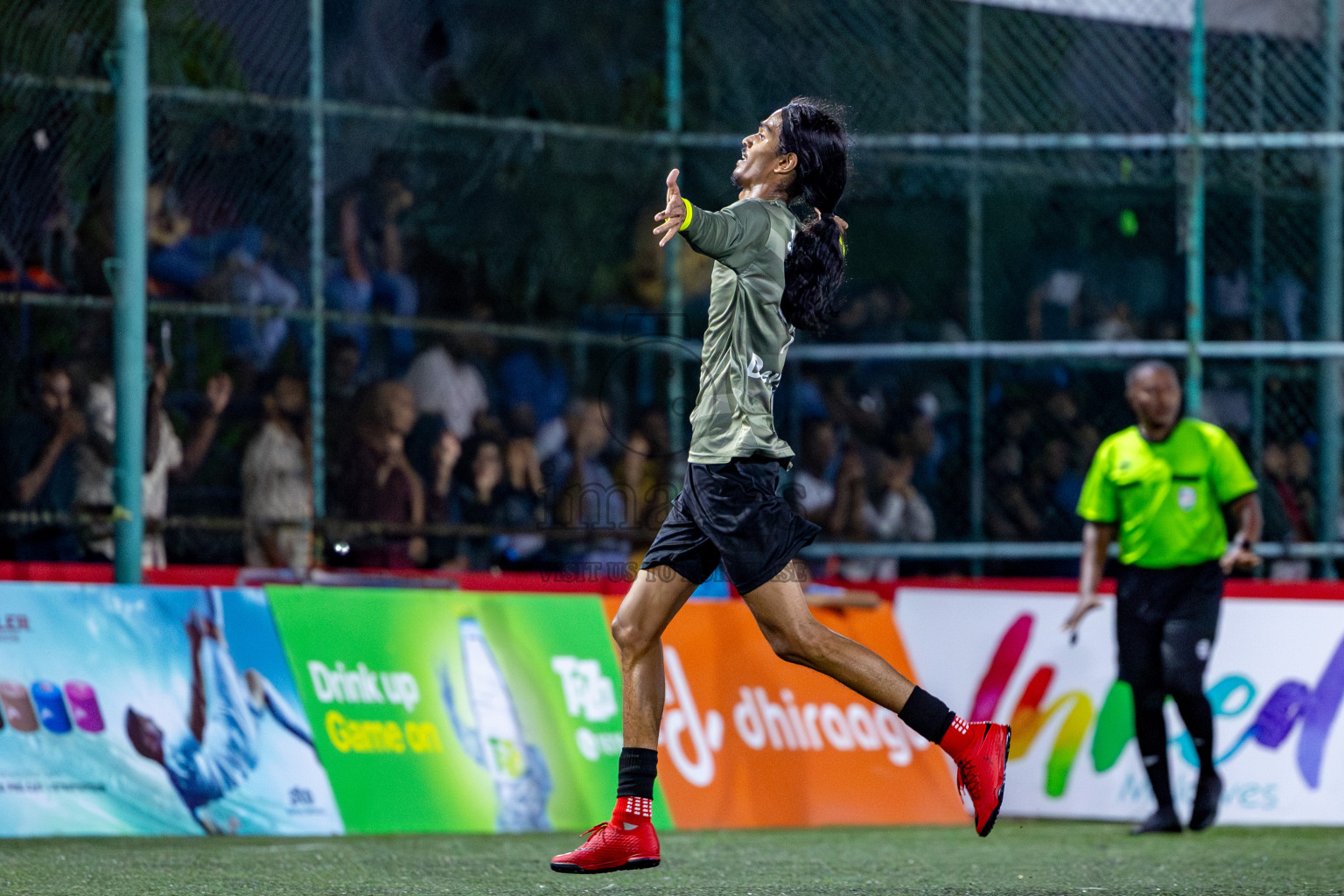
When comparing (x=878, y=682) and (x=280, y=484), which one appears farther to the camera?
(x=280, y=484)

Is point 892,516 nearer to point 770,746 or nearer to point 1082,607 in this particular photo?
point 1082,607

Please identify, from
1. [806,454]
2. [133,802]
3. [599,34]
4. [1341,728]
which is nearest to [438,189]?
[599,34]

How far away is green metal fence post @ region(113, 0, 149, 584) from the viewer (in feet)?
27.5

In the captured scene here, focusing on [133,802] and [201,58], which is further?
[201,58]

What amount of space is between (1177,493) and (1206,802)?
1.36 metres

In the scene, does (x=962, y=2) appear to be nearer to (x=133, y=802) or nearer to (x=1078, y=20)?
(x=1078, y=20)

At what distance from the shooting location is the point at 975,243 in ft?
38.1

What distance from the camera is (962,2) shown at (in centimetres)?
1165

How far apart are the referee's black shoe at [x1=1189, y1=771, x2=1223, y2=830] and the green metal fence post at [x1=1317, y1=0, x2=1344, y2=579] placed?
2.45 meters

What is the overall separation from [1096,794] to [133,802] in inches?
183

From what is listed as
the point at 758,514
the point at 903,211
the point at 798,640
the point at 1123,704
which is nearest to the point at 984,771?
the point at 798,640

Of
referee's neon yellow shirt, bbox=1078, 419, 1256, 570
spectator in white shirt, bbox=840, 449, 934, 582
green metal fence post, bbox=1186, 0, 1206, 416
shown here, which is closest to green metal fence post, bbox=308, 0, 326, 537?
spectator in white shirt, bbox=840, 449, 934, 582

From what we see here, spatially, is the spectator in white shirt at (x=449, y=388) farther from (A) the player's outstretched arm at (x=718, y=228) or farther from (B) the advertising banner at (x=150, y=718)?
(A) the player's outstretched arm at (x=718, y=228)

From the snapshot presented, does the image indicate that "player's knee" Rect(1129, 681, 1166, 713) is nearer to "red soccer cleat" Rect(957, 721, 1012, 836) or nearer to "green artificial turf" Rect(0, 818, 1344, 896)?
"green artificial turf" Rect(0, 818, 1344, 896)
